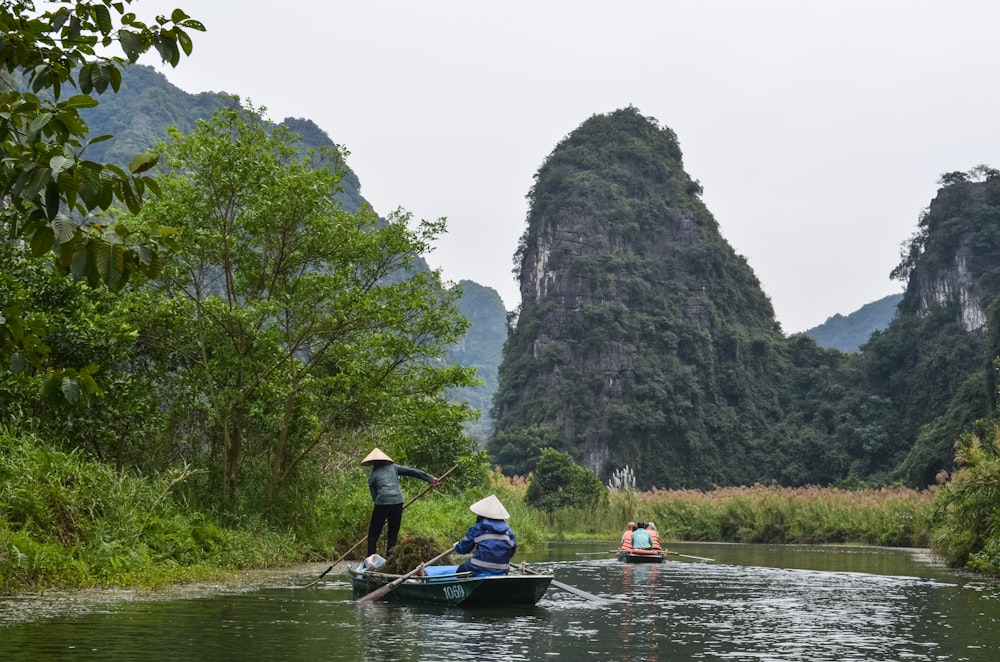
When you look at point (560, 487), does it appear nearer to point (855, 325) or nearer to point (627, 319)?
point (627, 319)

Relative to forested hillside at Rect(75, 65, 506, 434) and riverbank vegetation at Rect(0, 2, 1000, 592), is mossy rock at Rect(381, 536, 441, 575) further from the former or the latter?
forested hillside at Rect(75, 65, 506, 434)

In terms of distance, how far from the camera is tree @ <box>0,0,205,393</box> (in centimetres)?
318

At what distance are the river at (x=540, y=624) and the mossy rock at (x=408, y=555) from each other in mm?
679

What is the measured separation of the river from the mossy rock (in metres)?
0.68

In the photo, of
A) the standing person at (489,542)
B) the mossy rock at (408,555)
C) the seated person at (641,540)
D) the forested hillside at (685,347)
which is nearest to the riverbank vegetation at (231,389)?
the mossy rock at (408,555)

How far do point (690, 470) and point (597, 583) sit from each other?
194 feet

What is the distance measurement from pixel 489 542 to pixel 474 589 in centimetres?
75

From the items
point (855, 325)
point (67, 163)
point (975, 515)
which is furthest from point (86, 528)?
point (855, 325)

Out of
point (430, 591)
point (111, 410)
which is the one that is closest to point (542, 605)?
point (430, 591)

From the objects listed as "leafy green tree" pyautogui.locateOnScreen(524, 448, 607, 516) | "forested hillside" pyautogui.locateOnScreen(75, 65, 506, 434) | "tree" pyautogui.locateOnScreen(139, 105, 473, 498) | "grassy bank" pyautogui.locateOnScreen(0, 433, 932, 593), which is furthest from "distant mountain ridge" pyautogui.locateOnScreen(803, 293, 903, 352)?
"tree" pyautogui.locateOnScreen(139, 105, 473, 498)

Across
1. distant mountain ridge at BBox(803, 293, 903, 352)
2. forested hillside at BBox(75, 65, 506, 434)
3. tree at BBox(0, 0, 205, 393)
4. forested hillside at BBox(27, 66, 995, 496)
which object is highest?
forested hillside at BBox(75, 65, 506, 434)

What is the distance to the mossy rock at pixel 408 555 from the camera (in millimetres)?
12992

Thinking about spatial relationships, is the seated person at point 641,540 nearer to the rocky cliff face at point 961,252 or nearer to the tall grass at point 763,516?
the tall grass at point 763,516

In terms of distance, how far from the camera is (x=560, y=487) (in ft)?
128
